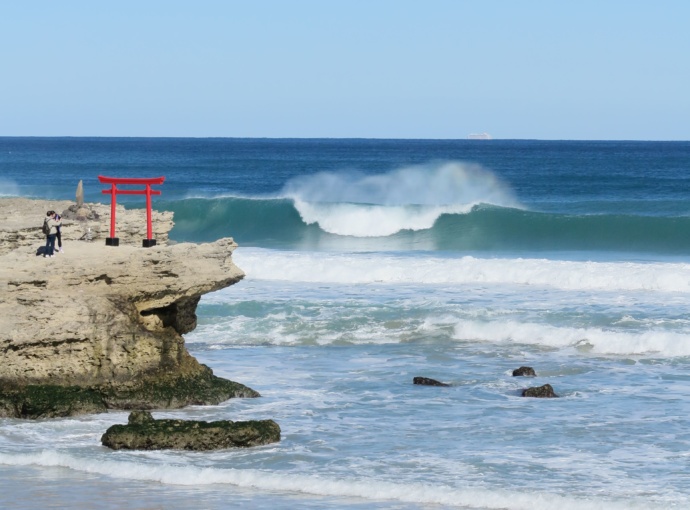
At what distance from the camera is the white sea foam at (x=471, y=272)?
2425 cm

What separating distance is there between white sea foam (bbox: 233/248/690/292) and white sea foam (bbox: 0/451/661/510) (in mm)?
14106

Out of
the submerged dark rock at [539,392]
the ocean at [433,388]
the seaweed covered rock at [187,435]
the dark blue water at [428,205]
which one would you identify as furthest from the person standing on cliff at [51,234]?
the dark blue water at [428,205]

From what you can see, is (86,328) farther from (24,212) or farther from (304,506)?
(24,212)

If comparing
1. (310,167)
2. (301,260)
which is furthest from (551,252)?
(310,167)

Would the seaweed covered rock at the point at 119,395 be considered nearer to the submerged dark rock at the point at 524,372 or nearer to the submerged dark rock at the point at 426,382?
the submerged dark rock at the point at 426,382

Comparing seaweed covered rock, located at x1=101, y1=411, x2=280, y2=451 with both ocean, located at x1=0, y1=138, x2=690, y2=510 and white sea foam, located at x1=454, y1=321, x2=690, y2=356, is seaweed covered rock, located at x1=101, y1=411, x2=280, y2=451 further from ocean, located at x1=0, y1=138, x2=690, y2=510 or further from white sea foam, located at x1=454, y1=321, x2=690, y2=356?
white sea foam, located at x1=454, y1=321, x2=690, y2=356

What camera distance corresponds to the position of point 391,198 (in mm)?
50344

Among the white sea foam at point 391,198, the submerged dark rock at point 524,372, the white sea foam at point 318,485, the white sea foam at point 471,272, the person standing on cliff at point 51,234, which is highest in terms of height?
the person standing on cliff at point 51,234

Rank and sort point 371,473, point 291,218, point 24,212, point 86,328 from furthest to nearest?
point 291,218 < point 24,212 < point 86,328 < point 371,473

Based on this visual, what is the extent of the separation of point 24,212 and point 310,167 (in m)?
62.1

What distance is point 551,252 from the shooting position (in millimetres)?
33594

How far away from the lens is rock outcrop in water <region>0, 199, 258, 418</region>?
13.2m

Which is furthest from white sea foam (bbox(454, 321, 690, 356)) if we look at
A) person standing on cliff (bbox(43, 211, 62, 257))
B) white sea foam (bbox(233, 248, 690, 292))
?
person standing on cliff (bbox(43, 211, 62, 257))

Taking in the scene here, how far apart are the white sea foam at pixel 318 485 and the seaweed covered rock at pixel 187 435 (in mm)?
516
